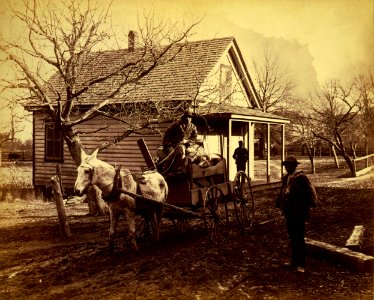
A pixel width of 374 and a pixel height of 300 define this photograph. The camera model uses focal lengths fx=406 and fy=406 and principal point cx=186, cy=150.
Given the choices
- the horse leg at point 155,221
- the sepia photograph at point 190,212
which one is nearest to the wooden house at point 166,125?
the sepia photograph at point 190,212

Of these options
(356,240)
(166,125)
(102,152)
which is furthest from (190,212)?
(102,152)

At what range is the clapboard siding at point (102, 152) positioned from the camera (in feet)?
49.8

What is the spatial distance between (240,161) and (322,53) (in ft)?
22.4

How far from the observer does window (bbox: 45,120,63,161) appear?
54.7ft

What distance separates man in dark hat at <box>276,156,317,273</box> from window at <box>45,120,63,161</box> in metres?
12.6

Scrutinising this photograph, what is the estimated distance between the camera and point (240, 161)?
14.3 meters

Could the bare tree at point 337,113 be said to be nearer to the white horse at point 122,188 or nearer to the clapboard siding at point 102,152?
the clapboard siding at point 102,152

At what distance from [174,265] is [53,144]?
1218 cm

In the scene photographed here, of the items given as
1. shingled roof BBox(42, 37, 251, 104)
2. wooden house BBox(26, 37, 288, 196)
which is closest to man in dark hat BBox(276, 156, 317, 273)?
shingled roof BBox(42, 37, 251, 104)

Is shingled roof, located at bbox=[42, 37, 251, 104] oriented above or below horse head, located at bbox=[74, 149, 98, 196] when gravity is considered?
above

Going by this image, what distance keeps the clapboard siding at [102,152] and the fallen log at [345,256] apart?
27.4ft

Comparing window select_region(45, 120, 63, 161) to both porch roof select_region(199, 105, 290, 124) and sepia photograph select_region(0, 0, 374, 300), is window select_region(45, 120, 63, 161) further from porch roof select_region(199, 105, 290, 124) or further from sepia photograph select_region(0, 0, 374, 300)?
porch roof select_region(199, 105, 290, 124)

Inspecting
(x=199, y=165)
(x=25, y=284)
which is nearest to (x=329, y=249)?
(x=199, y=165)

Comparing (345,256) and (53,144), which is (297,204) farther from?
(53,144)
